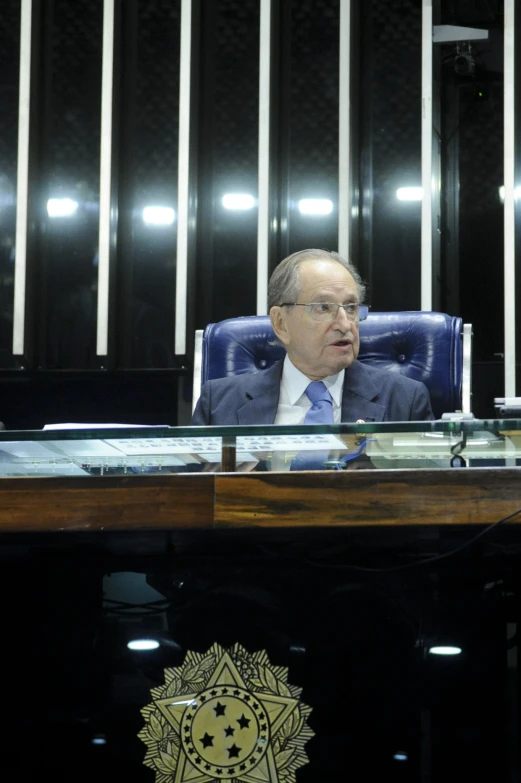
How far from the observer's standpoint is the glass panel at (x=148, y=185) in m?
3.31

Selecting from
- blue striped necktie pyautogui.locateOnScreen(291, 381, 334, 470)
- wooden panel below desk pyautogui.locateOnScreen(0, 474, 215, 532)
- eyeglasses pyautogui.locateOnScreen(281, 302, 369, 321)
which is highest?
eyeglasses pyautogui.locateOnScreen(281, 302, 369, 321)

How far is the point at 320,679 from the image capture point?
3.03 feet

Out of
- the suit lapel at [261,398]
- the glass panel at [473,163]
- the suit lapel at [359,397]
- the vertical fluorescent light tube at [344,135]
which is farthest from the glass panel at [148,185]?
the suit lapel at [359,397]

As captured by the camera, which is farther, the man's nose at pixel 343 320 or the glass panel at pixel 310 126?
the glass panel at pixel 310 126

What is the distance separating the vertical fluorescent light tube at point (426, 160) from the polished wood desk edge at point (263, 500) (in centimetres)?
236

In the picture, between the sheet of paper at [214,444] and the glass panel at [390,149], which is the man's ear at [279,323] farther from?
the sheet of paper at [214,444]

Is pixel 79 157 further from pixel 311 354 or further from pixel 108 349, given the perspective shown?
pixel 311 354

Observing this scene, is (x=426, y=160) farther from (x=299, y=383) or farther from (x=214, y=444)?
(x=214, y=444)

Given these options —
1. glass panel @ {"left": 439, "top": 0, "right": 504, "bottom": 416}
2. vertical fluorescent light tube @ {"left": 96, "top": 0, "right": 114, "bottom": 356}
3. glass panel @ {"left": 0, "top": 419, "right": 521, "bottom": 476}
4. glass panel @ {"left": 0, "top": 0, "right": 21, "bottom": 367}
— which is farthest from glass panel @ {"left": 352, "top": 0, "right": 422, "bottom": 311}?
glass panel @ {"left": 0, "top": 419, "right": 521, "bottom": 476}

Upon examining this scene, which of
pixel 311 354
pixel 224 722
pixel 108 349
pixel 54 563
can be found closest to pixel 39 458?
pixel 54 563

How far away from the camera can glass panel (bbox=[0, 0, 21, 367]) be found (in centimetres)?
331

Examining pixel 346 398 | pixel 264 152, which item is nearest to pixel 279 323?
pixel 346 398

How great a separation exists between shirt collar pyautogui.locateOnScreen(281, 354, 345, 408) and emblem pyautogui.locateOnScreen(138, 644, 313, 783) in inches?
51.4

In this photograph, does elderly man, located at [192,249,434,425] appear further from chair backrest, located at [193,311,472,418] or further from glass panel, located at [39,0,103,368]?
glass panel, located at [39,0,103,368]
